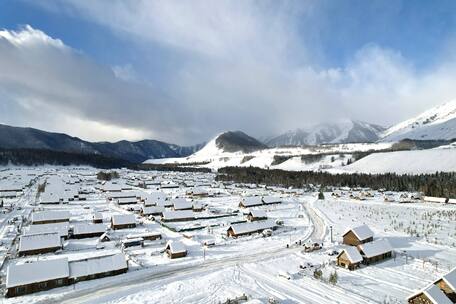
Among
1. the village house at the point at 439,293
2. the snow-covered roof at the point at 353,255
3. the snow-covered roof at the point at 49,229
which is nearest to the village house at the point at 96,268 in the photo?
the snow-covered roof at the point at 49,229

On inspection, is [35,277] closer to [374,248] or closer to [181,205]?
[374,248]

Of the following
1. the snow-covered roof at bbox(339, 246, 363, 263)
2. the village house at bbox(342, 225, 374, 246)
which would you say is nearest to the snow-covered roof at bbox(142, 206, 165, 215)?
the village house at bbox(342, 225, 374, 246)

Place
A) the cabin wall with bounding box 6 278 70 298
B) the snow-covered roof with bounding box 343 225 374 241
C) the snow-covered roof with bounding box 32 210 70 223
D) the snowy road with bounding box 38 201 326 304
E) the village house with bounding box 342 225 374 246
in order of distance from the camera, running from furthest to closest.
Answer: the snow-covered roof with bounding box 32 210 70 223, the snow-covered roof with bounding box 343 225 374 241, the village house with bounding box 342 225 374 246, the cabin wall with bounding box 6 278 70 298, the snowy road with bounding box 38 201 326 304

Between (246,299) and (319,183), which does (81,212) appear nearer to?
(246,299)

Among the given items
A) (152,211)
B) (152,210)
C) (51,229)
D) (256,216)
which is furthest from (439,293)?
(152,210)

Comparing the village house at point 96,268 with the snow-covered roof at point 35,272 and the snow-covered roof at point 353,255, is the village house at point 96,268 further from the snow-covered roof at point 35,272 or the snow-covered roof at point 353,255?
the snow-covered roof at point 353,255

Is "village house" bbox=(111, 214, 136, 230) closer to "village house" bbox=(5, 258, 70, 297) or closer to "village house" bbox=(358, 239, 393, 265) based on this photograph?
"village house" bbox=(5, 258, 70, 297)
